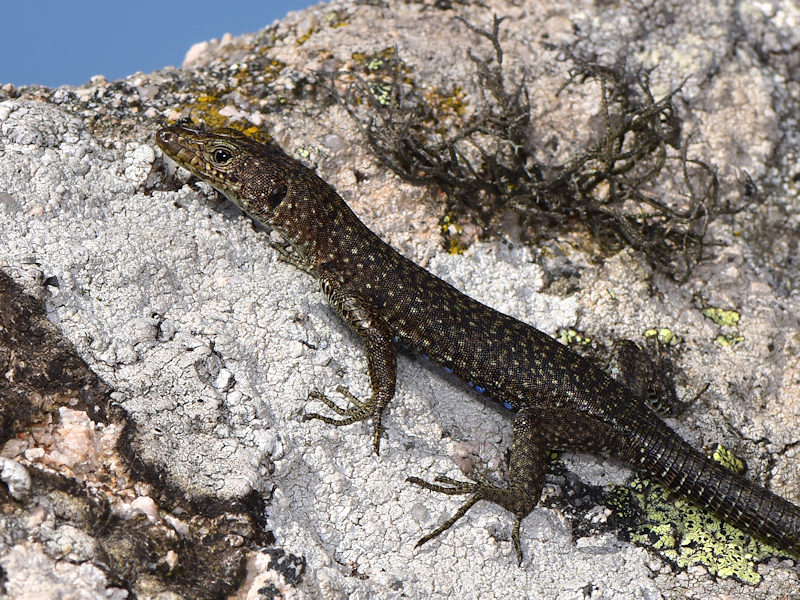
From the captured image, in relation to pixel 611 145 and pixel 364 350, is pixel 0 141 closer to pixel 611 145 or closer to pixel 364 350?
pixel 364 350

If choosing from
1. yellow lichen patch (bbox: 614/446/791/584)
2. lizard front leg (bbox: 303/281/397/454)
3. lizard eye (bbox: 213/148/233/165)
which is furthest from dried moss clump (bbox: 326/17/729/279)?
yellow lichen patch (bbox: 614/446/791/584)

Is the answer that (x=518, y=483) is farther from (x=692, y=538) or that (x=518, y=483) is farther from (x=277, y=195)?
(x=277, y=195)

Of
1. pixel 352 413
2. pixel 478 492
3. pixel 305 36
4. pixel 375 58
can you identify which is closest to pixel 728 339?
pixel 478 492

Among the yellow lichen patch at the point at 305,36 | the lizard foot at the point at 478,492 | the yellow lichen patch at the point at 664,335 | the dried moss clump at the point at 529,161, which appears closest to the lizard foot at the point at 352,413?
the lizard foot at the point at 478,492

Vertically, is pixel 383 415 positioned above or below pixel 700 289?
above

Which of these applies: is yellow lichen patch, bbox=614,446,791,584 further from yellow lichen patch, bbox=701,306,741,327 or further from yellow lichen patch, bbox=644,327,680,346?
yellow lichen patch, bbox=701,306,741,327

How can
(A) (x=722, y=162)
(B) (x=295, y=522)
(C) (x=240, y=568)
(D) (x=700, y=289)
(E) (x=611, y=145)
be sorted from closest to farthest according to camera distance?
(C) (x=240, y=568) → (B) (x=295, y=522) → (E) (x=611, y=145) → (D) (x=700, y=289) → (A) (x=722, y=162)

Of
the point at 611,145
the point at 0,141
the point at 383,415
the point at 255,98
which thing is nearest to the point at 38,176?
the point at 0,141
